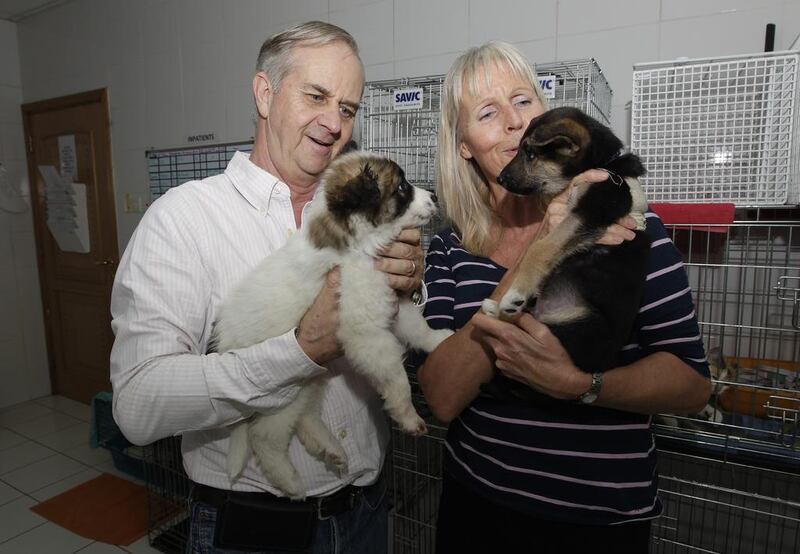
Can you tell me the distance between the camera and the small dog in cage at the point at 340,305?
1369 mm

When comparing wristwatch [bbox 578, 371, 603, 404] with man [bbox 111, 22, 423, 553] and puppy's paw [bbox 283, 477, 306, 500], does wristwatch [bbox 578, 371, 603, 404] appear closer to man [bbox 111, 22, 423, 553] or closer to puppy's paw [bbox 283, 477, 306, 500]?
man [bbox 111, 22, 423, 553]

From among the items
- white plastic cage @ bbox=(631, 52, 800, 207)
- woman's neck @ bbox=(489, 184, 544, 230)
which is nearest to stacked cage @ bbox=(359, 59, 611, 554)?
white plastic cage @ bbox=(631, 52, 800, 207)

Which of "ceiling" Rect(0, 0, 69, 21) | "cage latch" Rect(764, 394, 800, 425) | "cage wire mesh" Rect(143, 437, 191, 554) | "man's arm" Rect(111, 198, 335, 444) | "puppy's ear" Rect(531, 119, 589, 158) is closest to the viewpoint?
"man's arm" Rect(111, 198, 335, 444)

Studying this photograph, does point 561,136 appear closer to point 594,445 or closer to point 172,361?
point 594,445

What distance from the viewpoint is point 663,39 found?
254cm

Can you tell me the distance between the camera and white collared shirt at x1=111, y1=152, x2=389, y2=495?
1205 mm

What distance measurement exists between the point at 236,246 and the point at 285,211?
0.21 m

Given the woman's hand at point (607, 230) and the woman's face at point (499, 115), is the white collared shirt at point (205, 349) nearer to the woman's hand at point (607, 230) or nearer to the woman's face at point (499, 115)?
the woman's face at point (499, 115)

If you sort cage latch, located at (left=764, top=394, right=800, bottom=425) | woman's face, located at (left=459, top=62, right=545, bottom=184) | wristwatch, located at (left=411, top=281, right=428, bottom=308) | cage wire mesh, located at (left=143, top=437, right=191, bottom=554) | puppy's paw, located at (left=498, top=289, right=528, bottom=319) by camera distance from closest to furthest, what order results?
puppy's paw, located at (left=498, top=289, right=528, bottom=319) < woman's face, located at (left=459, top=62, right=545, bottom=184) < wristwatch, located at (left=411, top=281, right=428, bottom=308) < cage latch, located at (left=764, top=394, right=800, bottom=425) < cage wire mesh, located at (left=143, top=437, right=191, bottom=554)

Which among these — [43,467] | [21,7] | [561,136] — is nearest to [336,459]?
[561,136]

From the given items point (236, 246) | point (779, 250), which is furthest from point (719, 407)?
point (236, 246)

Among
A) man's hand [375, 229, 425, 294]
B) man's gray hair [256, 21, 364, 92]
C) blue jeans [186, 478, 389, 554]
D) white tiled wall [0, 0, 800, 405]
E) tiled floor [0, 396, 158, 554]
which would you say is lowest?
tiled floor [0, 396, 158, 554]

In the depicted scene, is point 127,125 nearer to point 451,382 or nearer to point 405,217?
point 405,217

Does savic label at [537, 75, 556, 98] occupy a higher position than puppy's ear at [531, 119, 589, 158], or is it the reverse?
savic label at [537, 75, 556, 98]
